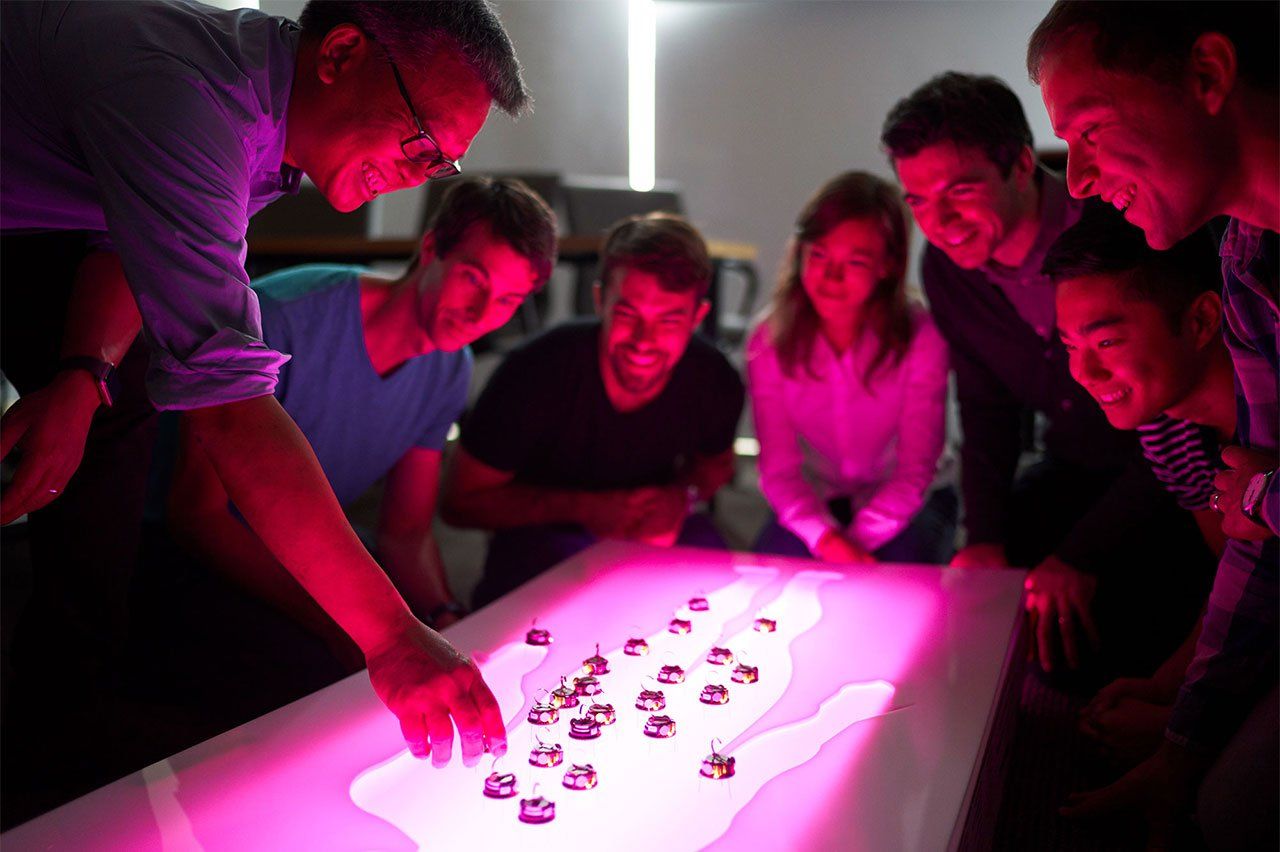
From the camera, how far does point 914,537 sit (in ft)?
6.89

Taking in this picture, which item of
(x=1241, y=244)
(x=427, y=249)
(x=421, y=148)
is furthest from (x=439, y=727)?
(x=427, y=249)

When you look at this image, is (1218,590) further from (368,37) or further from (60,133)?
(60,133)

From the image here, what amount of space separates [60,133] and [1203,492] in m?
1.32

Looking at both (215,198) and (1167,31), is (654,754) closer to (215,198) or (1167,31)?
(215,198)

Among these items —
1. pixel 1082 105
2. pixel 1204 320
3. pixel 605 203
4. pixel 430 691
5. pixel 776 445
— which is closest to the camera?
pixel 430 691

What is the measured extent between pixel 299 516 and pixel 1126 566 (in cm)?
132

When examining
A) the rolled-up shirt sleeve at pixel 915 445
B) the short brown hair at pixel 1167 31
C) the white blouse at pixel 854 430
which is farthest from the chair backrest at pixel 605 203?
the short brown hair at pixel 1167 31

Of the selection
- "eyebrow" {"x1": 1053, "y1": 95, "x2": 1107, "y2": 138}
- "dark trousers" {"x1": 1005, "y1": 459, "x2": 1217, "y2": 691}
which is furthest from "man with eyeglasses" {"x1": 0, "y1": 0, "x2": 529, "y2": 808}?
"dark trousers" {"x1": 1005, "y1": 459, "x2": 1217, "y2": 691}

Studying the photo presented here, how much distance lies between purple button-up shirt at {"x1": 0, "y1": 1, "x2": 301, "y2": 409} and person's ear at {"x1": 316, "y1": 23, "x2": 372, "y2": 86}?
29 millimetres

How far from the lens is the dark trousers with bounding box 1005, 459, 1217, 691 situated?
57.1 inches

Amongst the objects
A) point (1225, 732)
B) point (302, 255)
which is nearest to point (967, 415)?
point (1225, 732)

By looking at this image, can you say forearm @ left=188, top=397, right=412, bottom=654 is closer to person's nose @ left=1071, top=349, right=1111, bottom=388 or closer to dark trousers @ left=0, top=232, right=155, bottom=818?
dark trousers @ left=0, top=232, right=155, bottom=818

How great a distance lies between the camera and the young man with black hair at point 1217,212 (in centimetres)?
85

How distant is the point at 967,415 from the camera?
1.97m
